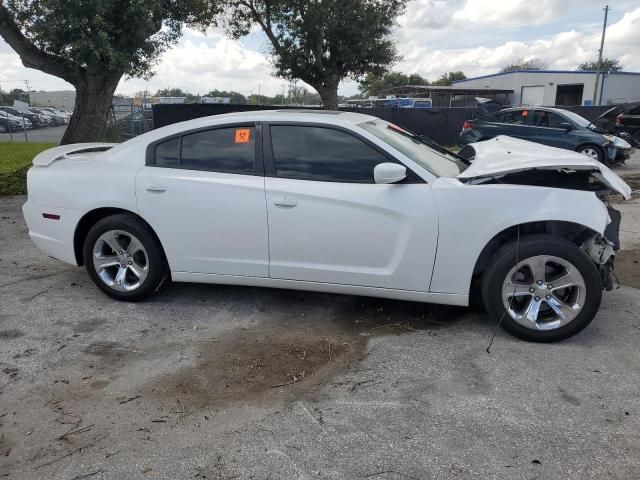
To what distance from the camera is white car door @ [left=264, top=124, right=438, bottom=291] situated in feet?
12.3

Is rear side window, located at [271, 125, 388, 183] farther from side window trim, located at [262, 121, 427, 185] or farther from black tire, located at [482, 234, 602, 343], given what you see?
black tire, located at [482, 234, 602, 343]

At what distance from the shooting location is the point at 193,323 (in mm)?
4164

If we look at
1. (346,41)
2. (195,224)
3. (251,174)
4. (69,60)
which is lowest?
(195,224)

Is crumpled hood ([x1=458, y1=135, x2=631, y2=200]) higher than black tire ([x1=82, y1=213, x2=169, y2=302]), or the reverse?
crumpled hood ([x1=458, y1=135, x2=631, y2=200])

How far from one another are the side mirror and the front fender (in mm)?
273

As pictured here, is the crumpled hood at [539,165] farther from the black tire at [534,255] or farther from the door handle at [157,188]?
the door handle at [157,188]

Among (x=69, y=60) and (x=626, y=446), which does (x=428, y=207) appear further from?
(x=69, y=60)

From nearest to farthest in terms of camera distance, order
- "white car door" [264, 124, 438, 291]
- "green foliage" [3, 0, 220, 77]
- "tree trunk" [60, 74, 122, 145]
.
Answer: "white car door" [264, 124, 438, 291] < "green foliage" [3, 0, 220, 77] < "tree trunk" [60, 74, 122, 145]

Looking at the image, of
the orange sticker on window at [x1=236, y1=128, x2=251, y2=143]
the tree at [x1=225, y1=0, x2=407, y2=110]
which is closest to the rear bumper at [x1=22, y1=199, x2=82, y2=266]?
the orange sticker on window at [x1=236, y1=128, x2=251, y2=143]

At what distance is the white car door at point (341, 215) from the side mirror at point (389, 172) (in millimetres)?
131

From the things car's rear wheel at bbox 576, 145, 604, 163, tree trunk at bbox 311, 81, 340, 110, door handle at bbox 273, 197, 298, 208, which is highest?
tree trunk at bbox 311, 81, 340, 110

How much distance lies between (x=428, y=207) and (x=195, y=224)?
5.83 ft

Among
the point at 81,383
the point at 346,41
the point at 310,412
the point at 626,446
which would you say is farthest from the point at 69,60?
the point at 346,41

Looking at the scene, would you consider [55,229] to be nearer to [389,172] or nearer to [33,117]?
[389,172]
